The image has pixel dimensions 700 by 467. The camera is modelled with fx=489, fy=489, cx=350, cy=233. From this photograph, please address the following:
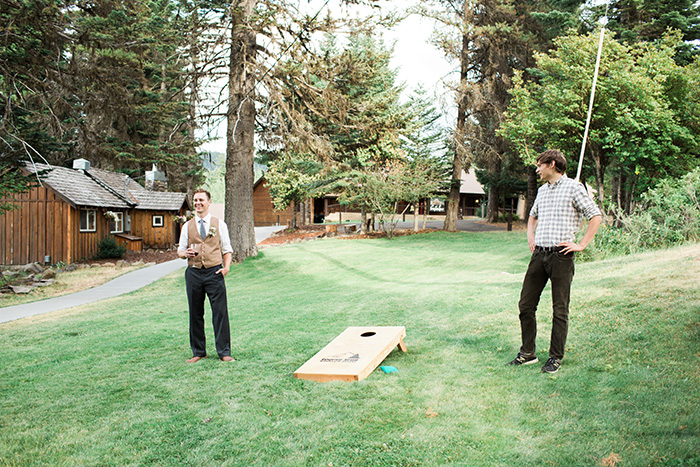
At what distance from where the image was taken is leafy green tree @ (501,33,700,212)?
17219 mm

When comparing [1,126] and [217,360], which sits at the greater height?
[1,126]

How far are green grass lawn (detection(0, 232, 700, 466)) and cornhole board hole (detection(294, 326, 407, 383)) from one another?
0.48ft

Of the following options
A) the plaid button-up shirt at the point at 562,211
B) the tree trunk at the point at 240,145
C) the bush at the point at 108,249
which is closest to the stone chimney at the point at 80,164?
the bush at the point at 108,249

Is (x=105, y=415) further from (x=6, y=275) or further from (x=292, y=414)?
(x=6, y=275)

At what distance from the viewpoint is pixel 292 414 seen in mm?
4121

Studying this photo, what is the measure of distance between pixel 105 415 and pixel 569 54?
Answer: 20935mm

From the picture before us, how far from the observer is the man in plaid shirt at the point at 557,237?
15.6 feet

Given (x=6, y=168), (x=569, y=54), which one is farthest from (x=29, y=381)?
(x=569, y=54)

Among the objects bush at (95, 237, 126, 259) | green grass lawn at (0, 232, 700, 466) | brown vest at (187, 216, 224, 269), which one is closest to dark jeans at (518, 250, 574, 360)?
green grass lawn at (0, 232, 700, 466)

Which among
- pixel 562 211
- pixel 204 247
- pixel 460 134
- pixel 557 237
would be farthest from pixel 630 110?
pixel 204 247

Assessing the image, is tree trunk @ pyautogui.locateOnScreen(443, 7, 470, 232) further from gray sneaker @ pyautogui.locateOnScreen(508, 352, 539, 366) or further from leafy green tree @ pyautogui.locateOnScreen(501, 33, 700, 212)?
gray sneaker @ pyautogui.locateOnScreen(508, 352, 539, 366)

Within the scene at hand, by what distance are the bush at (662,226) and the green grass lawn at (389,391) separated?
5.53m

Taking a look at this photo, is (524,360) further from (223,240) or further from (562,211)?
(223,240)

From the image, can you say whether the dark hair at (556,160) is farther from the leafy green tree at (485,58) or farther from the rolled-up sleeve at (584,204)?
the leafy green tree at (485,58)
